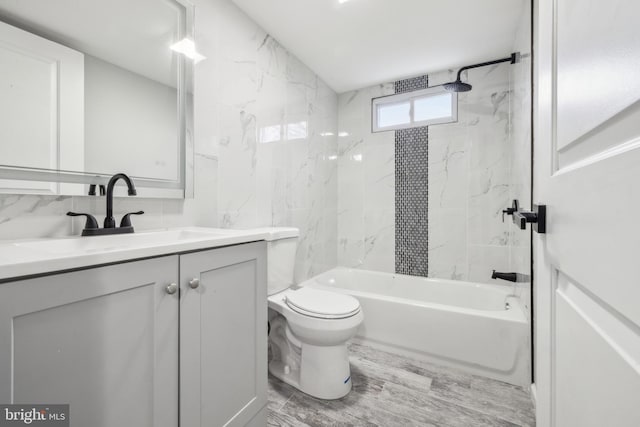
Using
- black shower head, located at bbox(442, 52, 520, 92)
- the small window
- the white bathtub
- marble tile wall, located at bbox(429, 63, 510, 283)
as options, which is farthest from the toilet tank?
the small window

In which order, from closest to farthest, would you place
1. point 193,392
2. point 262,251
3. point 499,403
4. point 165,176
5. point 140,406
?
→ point 140,406
point 193,392
point 262,251
point 165,176
point 499,403

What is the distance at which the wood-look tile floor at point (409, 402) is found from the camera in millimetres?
1458

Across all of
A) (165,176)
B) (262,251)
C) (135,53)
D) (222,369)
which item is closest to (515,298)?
(262,251)

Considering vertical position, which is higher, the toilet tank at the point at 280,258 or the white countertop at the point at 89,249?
the white countertop at the point at 89,249

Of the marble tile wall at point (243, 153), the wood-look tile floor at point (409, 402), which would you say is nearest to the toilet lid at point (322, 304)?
the wood-look tile floor at point (409, 402)

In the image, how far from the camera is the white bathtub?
1780 mm

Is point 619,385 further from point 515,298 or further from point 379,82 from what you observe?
point 379,82

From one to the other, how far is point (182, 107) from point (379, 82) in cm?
217

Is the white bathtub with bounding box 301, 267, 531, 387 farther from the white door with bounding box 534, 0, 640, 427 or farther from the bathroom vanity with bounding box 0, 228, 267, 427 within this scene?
the white door with bounding box 534, 0, 640, 427

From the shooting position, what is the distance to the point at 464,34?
212 cm

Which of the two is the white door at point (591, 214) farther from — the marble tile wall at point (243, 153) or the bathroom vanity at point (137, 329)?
the marble tile wall at point (243, 153)

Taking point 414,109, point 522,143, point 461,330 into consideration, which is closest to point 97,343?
point 461,330

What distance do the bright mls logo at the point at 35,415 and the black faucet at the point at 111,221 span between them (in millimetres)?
657

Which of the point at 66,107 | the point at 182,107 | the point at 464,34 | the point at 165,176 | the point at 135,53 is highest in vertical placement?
the point at 464,34
